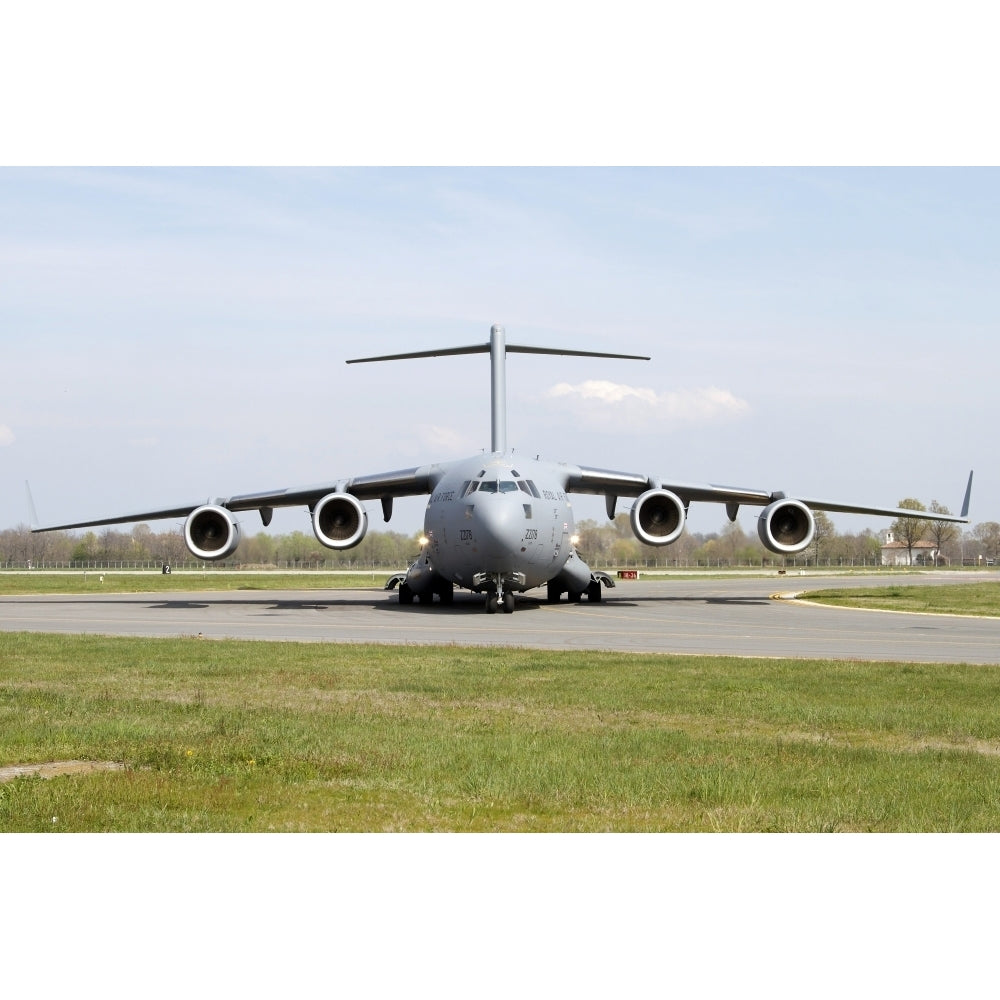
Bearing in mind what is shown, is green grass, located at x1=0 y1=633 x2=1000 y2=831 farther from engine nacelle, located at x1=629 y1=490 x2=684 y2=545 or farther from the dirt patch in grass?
engine nacelle, located at x1=629 y1=490 x2=684 y2=545

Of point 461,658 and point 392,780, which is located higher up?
point 392,780

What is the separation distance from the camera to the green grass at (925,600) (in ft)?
95.9

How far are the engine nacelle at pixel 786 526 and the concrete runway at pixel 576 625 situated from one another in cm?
171

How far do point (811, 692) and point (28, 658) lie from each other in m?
10.1

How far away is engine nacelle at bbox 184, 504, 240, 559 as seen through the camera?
1244 inches

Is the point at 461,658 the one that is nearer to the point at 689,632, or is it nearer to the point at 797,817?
the point at 689,632

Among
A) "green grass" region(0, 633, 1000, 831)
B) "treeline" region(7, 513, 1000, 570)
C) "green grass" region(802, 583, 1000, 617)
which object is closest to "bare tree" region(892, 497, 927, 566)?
"treeline" region(7, 513, 1000, 570)

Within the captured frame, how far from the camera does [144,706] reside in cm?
1074

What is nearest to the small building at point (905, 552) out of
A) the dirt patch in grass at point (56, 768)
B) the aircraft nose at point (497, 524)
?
the aircraft nose at point (497, 524)

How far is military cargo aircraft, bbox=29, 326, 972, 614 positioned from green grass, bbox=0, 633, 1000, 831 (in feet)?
40.4

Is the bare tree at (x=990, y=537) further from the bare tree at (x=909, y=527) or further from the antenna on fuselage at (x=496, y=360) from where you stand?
the antenna on fuselage at (x=496, y=360)

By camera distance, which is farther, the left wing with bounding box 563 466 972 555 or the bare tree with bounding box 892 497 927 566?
the bare tree with bounding box 892 497 927 566

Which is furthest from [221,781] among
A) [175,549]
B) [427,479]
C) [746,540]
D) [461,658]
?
[175,549]

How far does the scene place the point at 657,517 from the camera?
31094 millimetres
